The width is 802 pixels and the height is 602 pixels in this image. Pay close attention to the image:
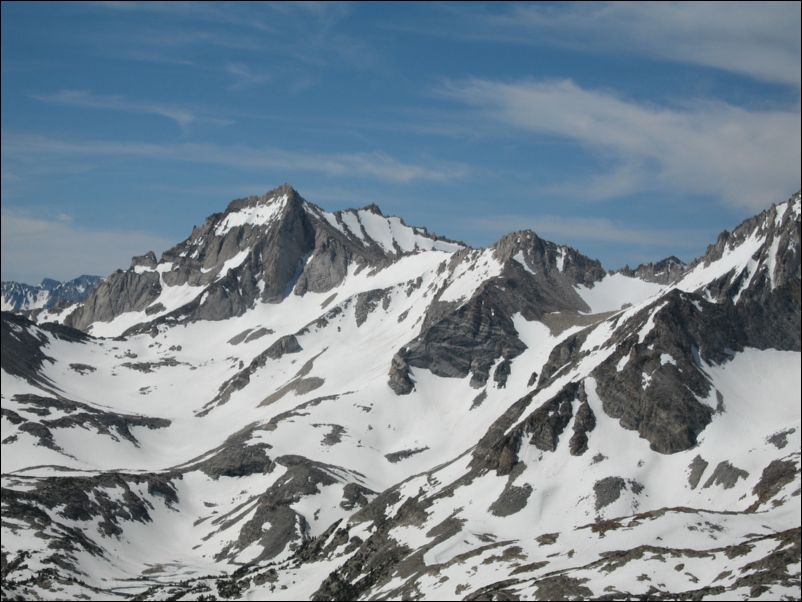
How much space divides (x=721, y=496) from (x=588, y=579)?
71.6 meters

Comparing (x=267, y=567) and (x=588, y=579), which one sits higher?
(x=267, y=567)

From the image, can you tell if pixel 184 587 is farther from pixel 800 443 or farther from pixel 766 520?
pixel 800 443

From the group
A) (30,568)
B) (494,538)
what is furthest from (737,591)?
(30,568)

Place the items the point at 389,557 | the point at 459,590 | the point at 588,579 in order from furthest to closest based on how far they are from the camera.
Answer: the point at 389,557 → the point at 459,590 → the point at 588,579

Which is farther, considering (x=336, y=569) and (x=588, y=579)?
(x=336, y=569)

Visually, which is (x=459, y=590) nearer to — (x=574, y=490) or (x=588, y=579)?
(x=588, y=579)

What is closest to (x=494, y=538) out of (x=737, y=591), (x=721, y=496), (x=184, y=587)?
(x=721, y=496)

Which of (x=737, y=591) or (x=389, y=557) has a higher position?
(x=389, y=557)

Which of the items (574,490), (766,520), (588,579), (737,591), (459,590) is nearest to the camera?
(737,591)

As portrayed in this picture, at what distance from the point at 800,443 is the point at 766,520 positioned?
49.9 metres

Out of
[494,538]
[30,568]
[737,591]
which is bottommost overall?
[737,591]

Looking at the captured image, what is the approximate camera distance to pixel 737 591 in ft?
331

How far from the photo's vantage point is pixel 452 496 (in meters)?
198

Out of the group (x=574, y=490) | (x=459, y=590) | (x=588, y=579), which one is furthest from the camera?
(x=574, y=490)
